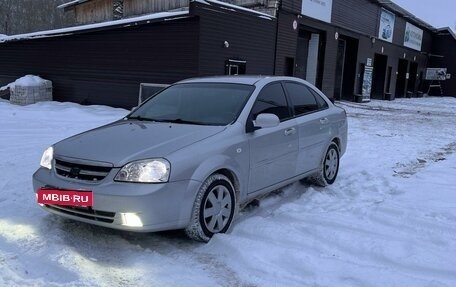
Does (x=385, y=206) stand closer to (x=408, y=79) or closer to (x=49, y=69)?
(x=49, y=69)

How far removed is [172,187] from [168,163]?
0.21 metres

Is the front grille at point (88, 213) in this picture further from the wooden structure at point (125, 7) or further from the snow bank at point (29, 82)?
the wooden structure at point (125, 7)

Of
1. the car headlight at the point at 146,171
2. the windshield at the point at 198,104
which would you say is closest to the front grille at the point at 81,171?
the car headlight at the point at 146,171

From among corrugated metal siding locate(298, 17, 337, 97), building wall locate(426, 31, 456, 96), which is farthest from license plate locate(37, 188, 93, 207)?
building wall locate(426, 31, 456, 96)

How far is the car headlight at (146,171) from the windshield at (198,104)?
990 mm

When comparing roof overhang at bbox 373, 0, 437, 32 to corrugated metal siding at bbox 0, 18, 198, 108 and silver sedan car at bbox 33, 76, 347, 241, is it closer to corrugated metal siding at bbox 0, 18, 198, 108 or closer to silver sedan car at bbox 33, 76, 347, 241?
corrugated metal siding at bbox 0, 18, 198, 108

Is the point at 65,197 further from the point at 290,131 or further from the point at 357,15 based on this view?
the point at 357,15

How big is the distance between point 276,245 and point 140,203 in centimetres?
134

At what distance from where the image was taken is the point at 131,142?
4277 millimetres

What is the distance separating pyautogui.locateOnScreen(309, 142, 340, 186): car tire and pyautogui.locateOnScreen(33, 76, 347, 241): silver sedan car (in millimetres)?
338

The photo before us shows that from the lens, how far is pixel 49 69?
60.6 feet

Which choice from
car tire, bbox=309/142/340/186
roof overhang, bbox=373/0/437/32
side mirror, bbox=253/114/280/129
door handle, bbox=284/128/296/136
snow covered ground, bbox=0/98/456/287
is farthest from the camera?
roof overhang, bbox=373/0/437/32

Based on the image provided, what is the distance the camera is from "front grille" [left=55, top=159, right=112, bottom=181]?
13.0 ft

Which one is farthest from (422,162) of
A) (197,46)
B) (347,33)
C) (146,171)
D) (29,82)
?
(347,33)
